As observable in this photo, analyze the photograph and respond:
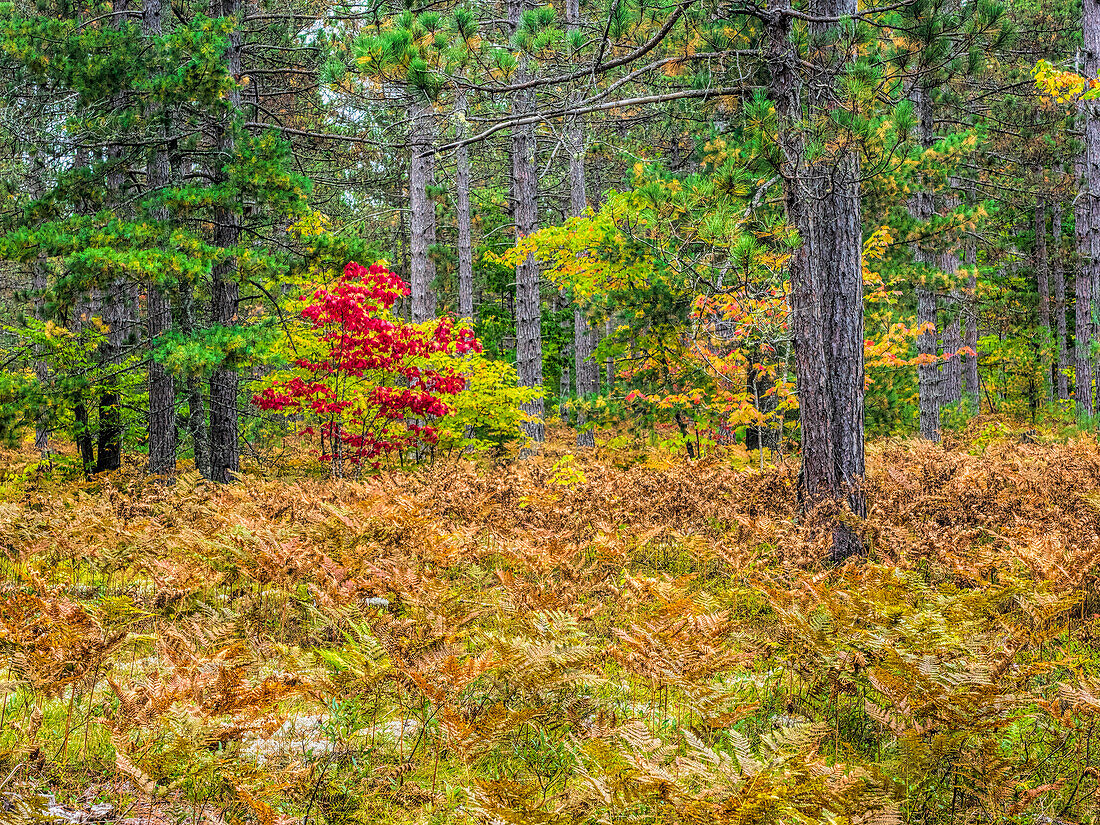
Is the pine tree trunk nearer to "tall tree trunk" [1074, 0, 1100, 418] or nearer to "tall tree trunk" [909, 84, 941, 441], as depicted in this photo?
"tall tree trunk" [1074, 0, 1100, 418]

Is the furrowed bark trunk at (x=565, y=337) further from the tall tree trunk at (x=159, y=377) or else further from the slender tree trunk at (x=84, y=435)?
the slender tree trunk at (x=84, y=435)

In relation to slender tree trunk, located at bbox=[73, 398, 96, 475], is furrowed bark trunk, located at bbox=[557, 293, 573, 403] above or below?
above

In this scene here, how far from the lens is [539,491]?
25.8ft

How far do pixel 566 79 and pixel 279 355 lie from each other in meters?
4.65

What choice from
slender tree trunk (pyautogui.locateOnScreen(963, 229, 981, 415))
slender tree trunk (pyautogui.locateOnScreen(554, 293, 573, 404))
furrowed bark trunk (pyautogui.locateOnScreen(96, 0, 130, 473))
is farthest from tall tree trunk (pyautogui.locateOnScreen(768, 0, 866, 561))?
slender tree trunk (pyautogui.locateOnScreen(554, 293, 573, 404))

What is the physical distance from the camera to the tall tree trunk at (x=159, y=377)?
970 cm

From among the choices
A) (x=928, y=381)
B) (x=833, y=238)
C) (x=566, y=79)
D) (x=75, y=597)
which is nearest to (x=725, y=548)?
(x=833, y=238)

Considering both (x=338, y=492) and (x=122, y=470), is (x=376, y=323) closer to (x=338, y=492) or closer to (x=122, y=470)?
(x=338, y=492)

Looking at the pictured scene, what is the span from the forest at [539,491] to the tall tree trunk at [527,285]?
8cm

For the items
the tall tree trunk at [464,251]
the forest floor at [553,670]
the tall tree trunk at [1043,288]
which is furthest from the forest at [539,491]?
the tall tree trunk at [1043,288]

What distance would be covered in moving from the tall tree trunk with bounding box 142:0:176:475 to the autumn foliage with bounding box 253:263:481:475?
1338 mm

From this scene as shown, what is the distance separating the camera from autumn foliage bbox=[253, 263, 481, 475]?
921cm

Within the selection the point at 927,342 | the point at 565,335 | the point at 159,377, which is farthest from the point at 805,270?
the point at 565,335

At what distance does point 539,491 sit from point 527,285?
20.7 feet
